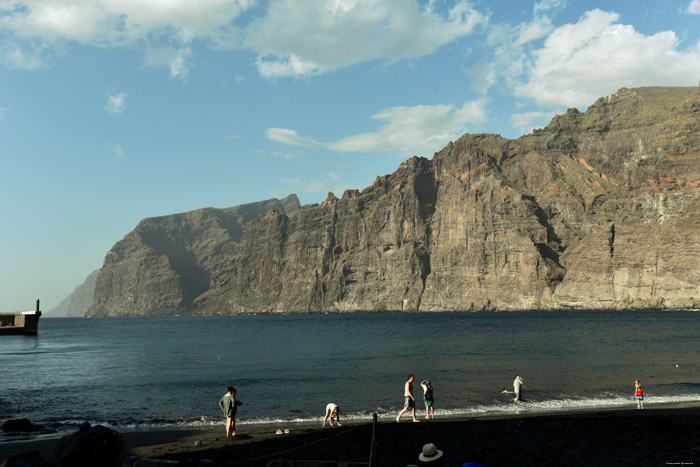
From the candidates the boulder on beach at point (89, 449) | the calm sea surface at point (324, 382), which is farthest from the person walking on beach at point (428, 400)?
the boulder on beach at point (89, 449)

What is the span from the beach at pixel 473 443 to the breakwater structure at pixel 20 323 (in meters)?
119

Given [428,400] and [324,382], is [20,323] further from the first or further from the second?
[428,400]

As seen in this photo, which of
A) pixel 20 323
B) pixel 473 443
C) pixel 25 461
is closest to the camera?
pixel 25 461

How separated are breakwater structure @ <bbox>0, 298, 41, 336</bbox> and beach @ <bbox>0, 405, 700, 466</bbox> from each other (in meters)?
119

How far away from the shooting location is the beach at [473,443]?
666 inches

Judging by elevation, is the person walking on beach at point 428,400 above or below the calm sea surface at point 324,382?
above

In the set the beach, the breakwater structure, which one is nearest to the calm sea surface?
the beach

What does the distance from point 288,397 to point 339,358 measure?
83.7 feet

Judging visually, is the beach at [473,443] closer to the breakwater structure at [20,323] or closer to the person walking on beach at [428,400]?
the person walking on beach at [428,400]

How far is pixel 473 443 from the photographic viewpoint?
63.0ft

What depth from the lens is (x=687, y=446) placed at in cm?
1714

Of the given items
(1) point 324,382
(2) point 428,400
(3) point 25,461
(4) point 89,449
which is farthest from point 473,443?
(1) point 324,382

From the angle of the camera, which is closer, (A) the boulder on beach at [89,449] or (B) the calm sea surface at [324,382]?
(A) the boulder on beach at [89,449]

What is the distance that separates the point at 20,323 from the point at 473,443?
5416 inches
